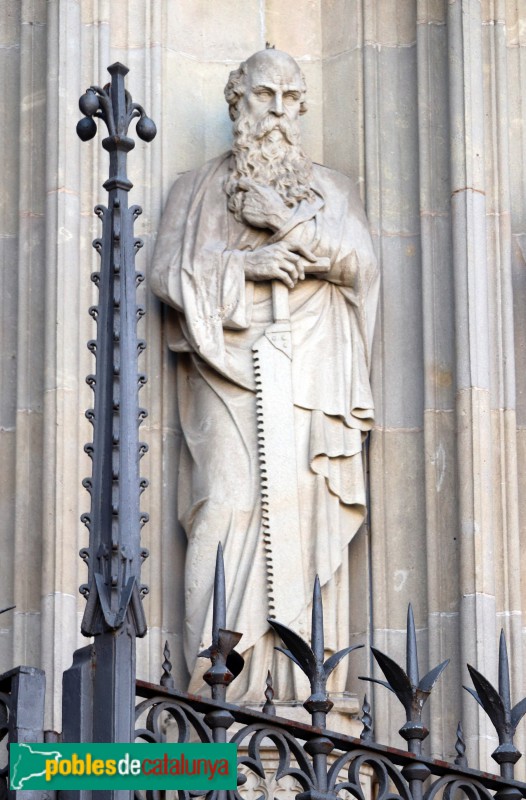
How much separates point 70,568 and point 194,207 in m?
1.57

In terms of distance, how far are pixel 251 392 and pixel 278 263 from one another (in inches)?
20.3

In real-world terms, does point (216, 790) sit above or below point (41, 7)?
below

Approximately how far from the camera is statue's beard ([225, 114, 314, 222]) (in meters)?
9.29

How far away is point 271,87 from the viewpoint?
9359mm

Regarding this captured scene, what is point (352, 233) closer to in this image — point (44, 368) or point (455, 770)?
point (44, 368)

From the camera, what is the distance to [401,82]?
387 inches

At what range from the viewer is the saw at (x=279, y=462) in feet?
29.0

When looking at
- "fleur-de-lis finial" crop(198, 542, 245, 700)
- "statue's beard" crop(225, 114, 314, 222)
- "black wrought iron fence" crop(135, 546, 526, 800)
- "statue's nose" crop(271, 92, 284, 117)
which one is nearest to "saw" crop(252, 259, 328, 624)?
"statue's beard" crop(225, 114, 314, 222)

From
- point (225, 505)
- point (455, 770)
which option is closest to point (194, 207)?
point (225, 505)

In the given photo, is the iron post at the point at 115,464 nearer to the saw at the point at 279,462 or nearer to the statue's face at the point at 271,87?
the saw at the point at 279,462

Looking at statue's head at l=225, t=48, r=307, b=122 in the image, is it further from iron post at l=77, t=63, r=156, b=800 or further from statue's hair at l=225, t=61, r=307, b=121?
iron post at l=77, t=63, r=156, b=800

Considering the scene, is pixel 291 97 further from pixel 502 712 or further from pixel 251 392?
pixel 502 712

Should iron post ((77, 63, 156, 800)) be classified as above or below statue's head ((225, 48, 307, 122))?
below

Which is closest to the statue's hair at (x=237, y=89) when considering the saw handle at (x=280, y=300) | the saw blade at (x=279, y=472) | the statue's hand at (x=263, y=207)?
the statue's hand at (x=263, y=207)
